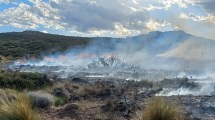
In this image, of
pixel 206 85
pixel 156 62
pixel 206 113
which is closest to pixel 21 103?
pixel 206 113

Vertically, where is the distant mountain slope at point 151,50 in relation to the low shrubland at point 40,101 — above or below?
above

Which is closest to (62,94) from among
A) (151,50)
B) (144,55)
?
(144,55)

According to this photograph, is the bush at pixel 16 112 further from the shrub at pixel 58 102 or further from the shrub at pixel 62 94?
the shrub at pixel 62 94

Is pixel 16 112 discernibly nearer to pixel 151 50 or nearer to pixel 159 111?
pixel 159 111

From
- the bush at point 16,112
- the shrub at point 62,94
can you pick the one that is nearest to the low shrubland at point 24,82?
the shrub at point 62,94

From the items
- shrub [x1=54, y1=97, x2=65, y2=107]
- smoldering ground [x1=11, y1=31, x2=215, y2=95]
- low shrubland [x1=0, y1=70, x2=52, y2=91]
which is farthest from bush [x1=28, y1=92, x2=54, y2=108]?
smoldering ground [x1=11, y1=31, x2=215, y2=95]

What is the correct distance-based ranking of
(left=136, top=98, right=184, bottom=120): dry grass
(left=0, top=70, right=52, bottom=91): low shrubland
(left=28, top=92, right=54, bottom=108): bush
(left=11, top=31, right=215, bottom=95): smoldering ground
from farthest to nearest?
1. (left=11, top=31, right=215, bottom=95): smoldering ground
2. (left=0, top=70, right=52, bottom=91): low shrubland
3. (left=28, top=92, right=54, bottom=108): bush
4. (left=136, top=98, right=184, bottom=120): dry grass

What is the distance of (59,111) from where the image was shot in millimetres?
15758

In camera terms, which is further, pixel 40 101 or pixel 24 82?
pixel 24 82

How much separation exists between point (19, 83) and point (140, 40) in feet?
247

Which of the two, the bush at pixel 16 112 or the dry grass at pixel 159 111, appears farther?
the bush at pixel 16 112

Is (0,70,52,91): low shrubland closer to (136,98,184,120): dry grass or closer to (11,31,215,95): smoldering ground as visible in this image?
(136,98,184,120): dry grass

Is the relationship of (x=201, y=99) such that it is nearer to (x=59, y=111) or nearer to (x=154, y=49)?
(x=59, y=111)

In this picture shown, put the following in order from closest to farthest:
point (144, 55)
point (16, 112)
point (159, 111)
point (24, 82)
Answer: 1. point (159, 111)
2. point (16, 112)
3. point (24, 82)
4. point (144, 55)
